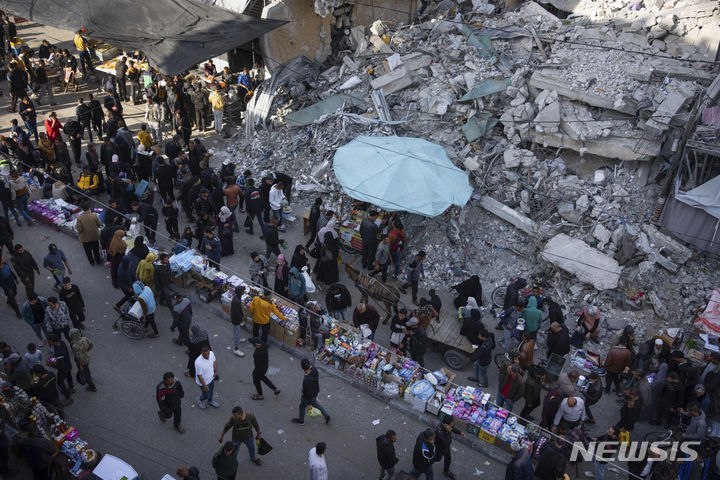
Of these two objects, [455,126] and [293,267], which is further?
[455,126]

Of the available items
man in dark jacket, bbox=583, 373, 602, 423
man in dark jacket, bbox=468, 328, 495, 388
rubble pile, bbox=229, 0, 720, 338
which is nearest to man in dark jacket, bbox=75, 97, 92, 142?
rubble pile, bbox=229, 0, 720, 338

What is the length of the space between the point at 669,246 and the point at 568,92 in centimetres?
416

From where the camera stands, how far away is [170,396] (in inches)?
321

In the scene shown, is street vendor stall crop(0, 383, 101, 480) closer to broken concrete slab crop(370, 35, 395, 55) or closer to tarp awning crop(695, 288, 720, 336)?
tarp awning crop(695, 288, 720, 336)

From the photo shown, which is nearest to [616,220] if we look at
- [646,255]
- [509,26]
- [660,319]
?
[646,255]

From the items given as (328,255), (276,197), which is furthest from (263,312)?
(276,197)

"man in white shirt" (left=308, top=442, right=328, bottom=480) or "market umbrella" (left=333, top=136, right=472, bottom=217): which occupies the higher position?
"market umbrella" (left=333, top=136, right=472, bottom=217)

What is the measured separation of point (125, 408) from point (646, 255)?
1011 centimetres

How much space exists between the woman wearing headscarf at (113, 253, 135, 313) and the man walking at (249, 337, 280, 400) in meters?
2.96

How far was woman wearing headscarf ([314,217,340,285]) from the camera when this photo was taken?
11.5m

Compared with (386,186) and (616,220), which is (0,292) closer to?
(386,186)

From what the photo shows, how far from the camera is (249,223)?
13.3m

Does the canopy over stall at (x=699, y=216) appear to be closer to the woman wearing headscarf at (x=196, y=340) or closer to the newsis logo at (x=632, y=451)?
the newsis logo at (x=632, y=451)

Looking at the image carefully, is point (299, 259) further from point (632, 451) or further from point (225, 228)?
point (632, 451)
